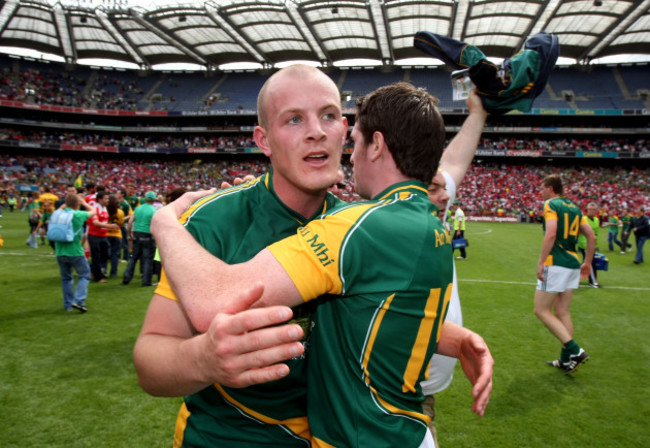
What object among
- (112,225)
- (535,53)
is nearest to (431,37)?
(535,53)

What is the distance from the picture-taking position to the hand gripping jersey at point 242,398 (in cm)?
177

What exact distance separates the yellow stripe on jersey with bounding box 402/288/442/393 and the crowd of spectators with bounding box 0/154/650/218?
36264 millimetres

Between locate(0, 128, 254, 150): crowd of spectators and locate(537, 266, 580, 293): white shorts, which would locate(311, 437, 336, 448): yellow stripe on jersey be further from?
locate(0, 128, 254, 150): crowd of spectators

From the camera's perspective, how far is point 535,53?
271 cm

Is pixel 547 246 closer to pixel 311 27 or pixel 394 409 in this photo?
pixel 394 409

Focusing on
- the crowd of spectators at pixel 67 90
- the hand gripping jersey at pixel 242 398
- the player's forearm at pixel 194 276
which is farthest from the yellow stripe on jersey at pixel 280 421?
the crowd of spectators at pixel 67 90

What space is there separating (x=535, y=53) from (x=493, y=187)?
1776 inches

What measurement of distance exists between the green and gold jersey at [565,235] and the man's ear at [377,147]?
5.55 m

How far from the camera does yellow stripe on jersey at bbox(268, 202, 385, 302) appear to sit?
1.38m

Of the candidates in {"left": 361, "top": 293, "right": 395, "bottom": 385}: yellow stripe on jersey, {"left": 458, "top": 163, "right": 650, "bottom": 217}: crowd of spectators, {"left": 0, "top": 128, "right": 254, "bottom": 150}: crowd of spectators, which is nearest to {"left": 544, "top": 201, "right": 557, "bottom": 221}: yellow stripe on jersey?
{"left": 361, "top": 293, "right": 395, "bottom": 385}: yellow stripe on jersey

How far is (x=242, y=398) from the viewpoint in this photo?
5.87ft

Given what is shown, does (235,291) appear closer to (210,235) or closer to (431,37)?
(210,235)

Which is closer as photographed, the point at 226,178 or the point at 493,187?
the point at 493,187

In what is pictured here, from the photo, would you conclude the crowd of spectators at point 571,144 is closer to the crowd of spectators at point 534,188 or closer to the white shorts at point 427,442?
the crowd of spectators at point 534,188
